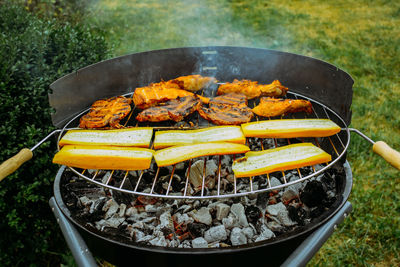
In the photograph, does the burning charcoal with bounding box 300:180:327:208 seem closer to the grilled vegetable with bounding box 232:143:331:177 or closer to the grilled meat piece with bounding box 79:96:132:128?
the grilled vegetable with bounding box 232:143:331:177

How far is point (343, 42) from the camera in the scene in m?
7.51

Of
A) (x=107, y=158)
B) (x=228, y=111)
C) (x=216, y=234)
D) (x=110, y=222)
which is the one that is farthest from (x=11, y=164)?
(x=228, y=111)

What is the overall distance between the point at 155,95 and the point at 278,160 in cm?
138

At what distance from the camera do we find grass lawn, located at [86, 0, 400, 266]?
354cm

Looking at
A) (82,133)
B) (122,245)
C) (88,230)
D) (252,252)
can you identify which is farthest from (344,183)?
(82,133)

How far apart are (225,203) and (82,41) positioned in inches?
107

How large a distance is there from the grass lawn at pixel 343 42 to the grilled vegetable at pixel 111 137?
2300 mm

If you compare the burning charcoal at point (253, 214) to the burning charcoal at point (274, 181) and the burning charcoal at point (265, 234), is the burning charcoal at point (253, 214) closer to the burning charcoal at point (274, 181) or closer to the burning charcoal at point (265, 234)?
the burning charcoal at point (265, 234)

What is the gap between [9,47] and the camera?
3.20 metres

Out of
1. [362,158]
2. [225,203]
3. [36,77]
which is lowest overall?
[362,158]

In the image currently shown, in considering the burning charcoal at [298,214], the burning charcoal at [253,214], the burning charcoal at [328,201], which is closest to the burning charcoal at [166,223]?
the burning charcoal at [253,214]

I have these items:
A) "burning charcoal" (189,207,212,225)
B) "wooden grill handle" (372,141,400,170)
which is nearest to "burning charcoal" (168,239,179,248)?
"burning charcoal" (189,207,212,225)

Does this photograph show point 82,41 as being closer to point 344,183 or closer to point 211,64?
point 211,64

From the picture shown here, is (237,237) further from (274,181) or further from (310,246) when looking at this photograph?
(274,181)
